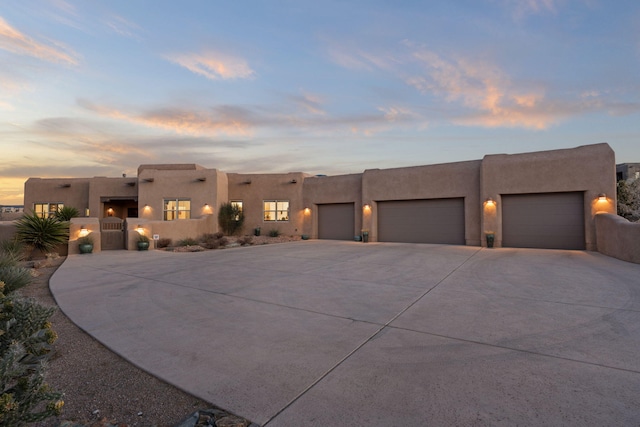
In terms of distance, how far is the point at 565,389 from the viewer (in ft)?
8.48

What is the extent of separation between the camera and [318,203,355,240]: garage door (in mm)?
19484

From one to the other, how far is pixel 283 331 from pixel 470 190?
46.8ft

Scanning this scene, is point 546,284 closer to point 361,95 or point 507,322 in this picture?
point 507,322

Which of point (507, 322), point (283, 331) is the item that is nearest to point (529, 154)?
point (507, 322)

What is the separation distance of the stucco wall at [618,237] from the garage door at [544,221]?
35.7 inches

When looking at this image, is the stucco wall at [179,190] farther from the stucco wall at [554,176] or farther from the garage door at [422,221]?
the stucco wall at [554,176]

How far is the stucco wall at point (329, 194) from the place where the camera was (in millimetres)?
18891

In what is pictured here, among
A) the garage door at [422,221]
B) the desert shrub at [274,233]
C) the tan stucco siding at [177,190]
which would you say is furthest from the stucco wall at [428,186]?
the tan stucco siding at [177,190]

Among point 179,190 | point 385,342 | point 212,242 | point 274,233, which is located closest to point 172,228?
point 212,242

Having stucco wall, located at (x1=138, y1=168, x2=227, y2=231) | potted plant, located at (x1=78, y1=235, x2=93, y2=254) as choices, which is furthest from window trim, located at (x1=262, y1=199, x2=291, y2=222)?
potted plant, located at (x1=78, y1=235, x2=93, y2=254)

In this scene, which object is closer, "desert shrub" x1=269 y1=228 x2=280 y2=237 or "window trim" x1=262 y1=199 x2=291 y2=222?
"desert shrub" x1=269 y1=228 x2=280 y2=237

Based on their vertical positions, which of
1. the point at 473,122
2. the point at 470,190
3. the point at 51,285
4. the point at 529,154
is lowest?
the point at 51,285

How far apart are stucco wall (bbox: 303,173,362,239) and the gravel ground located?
52.9 ft

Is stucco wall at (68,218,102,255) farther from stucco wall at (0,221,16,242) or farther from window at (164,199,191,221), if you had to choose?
window at (164,199,191,221)
